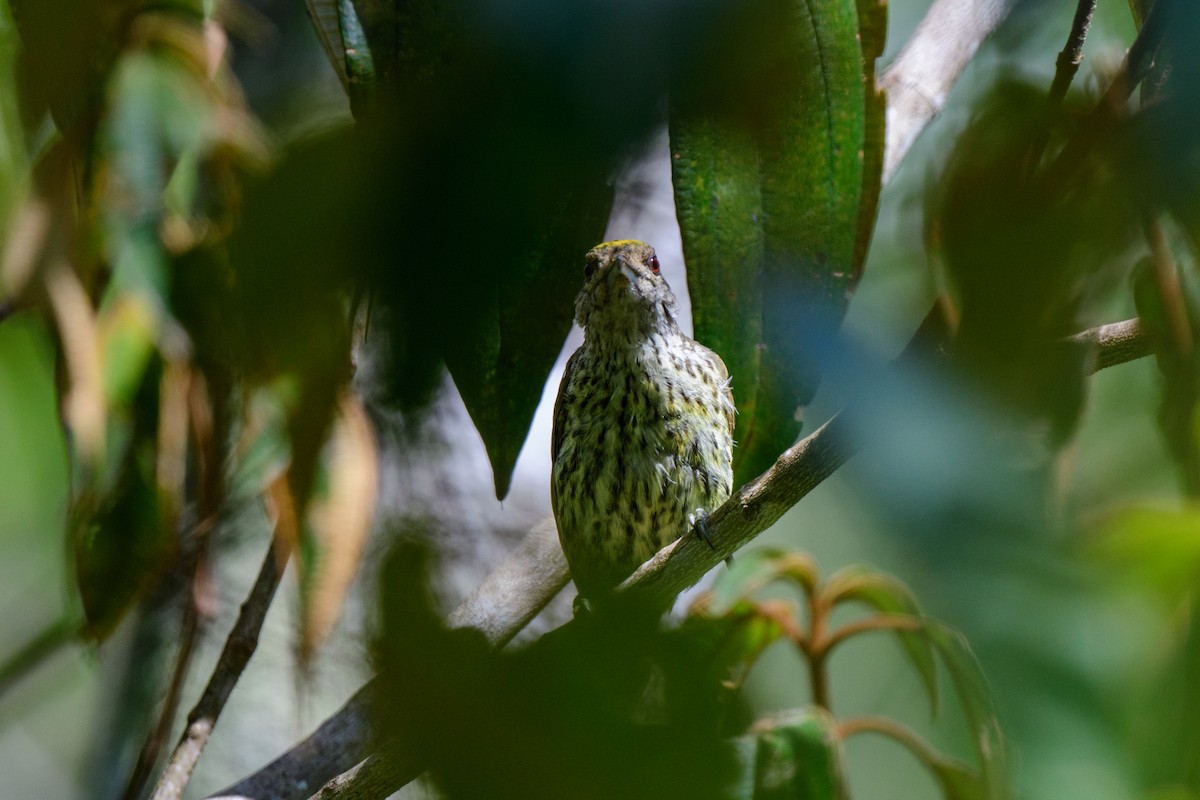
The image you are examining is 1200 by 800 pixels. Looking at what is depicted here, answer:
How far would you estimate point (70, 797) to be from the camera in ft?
16.4

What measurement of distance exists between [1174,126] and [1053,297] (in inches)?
4.4

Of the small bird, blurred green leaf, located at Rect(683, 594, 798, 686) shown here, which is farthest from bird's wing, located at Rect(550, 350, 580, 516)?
blurred green leaf, located at Rect(683, 594, 798, 686)

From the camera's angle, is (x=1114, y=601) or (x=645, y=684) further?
(x=1114, y=601)

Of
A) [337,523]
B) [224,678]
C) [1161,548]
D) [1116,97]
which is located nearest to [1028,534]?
[1116,97]

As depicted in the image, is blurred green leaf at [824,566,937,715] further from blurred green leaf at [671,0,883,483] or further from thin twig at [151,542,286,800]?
thin twig at [151,542,286,800]

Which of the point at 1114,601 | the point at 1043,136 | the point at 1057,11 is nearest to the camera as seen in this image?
the point at 1043,136

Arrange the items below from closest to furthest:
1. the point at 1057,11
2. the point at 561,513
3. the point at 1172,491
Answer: the point at 1057,11 → the point at 1172,491 → the point at 561,513

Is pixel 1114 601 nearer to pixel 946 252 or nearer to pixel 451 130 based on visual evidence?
pixel 946 252

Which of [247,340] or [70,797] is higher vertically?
[247,340]

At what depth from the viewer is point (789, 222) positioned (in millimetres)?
1442

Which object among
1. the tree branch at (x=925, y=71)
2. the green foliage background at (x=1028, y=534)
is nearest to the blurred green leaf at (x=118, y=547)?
the green foliage background at (x=1028, y=534)

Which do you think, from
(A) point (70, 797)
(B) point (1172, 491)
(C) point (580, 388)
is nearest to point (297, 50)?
(C) point (580, 388)

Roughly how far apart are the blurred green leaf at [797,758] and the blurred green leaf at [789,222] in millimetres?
363

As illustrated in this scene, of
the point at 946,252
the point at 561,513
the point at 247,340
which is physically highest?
the point at 946,252
